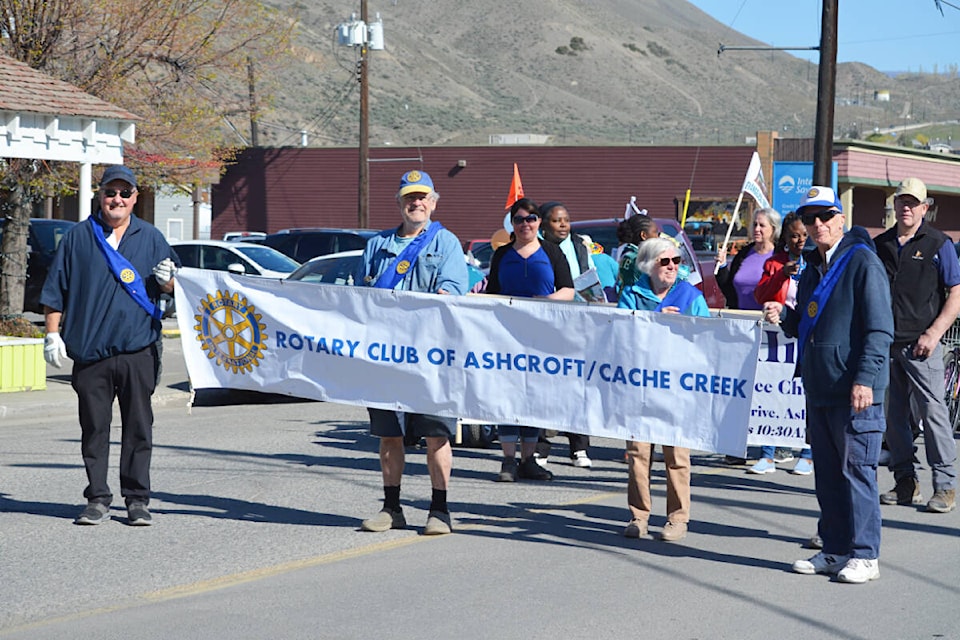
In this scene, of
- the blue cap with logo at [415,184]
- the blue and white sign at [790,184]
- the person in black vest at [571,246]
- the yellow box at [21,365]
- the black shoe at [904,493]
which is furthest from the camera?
the blue and white sign at [790,184]

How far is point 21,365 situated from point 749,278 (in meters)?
7.99

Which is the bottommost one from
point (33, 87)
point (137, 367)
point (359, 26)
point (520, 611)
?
point (520, 611)

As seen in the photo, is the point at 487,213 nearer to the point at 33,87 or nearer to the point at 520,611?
the point at 33,87

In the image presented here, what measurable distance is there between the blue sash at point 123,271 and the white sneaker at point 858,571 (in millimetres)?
4262

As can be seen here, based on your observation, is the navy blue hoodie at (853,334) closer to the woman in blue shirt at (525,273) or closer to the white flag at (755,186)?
the woman in blue shirt at (525,273)

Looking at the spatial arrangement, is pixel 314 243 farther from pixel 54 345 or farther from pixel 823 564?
pixel 823 564

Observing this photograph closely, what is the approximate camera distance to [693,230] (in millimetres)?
42625

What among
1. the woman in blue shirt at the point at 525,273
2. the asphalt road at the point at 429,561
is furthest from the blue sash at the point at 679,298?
the woman in blue shirt at the point at 525,273

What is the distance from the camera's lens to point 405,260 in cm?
808

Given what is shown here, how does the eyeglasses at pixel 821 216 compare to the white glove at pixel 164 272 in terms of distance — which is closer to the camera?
the eyeglasses at pixel 821 216

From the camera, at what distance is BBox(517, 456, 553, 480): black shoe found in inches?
400

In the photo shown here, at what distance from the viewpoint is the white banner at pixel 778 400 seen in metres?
9.80

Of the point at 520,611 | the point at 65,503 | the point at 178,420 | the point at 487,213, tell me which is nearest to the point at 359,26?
the point at 487,213

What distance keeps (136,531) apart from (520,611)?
9.17ft
